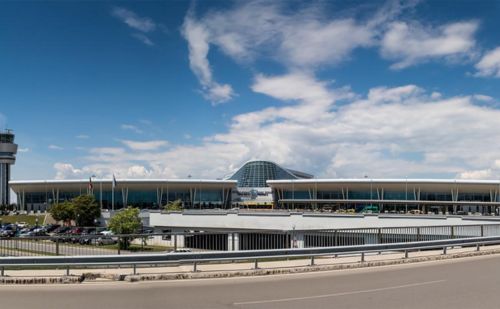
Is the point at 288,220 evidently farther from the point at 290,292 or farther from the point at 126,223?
the point at 290,292

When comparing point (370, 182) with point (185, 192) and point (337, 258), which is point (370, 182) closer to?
point (185, 192)

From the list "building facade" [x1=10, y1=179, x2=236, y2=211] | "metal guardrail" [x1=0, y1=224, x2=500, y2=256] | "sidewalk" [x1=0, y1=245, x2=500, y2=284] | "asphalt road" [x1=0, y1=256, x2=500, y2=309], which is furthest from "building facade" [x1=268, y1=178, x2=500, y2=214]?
"asphalt road" [x1=0, y1=256, x2=500, y2=309]

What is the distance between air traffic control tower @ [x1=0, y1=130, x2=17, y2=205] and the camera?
489ft

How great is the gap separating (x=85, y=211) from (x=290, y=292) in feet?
256

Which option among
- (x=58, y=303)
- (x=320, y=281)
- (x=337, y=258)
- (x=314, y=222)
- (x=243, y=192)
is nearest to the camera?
(x=58, y=303)

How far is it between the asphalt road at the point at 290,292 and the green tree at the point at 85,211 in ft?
246

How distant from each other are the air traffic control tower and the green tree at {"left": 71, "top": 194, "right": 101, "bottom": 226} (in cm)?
7834

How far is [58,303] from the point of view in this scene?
984 cm

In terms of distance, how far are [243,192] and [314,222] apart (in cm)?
9712

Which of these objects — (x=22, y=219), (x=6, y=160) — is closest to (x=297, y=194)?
(x=22, y=219)

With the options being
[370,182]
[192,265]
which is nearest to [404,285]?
[192,265]

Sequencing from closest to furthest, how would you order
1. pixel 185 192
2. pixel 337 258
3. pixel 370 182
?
1. pixel 337 258
2. pixel 370 182
3. pixel 185 192

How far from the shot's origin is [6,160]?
150 m

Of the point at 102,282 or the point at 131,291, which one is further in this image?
the point at 102,282
